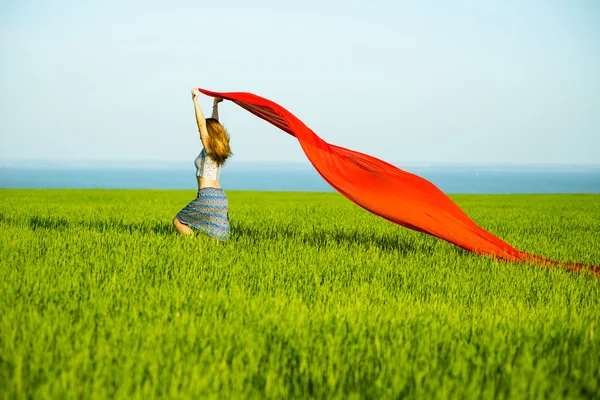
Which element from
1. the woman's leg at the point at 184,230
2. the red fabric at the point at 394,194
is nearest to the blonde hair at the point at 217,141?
the red fabric at the point at 394,194

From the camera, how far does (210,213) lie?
24.0 ft

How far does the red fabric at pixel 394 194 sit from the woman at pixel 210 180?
29.5 inches

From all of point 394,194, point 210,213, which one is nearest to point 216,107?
point 210,213

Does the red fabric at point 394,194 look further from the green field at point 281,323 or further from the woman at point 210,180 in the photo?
the woman at point 210,180

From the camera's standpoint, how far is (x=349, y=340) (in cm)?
372

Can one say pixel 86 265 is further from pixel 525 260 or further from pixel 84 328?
pixel 525 260

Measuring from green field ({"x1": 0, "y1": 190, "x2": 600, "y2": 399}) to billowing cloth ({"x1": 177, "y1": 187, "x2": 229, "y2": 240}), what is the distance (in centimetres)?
25

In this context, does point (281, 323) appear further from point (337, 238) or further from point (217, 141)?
point (337, 238)

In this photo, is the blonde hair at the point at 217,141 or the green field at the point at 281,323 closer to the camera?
the green field at the point at 281,323

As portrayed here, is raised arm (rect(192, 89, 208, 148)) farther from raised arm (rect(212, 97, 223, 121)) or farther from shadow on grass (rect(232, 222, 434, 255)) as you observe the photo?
shadow on grass (rect(232, 222, 434, 255))

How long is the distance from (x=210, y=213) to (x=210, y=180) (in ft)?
1.36

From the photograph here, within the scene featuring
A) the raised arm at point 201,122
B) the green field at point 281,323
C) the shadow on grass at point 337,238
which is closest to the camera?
the green field at point 281,323

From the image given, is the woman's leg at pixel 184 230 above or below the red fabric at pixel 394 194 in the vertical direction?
below

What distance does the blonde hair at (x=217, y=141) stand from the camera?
7.18 meters
